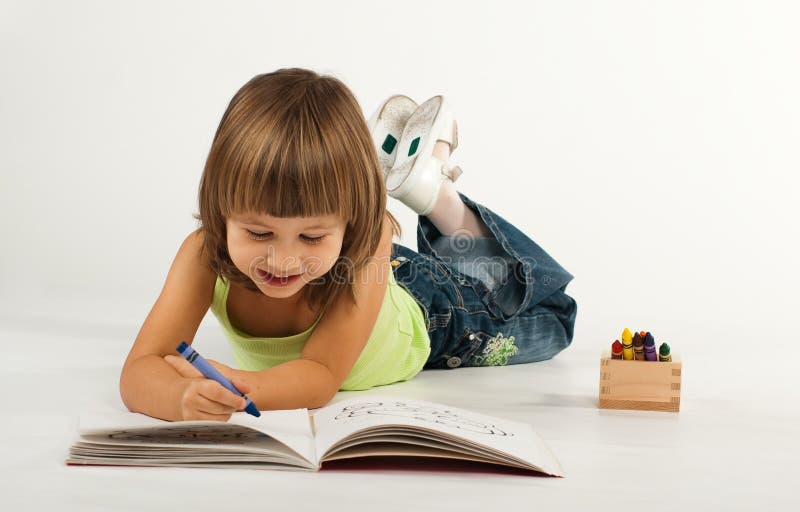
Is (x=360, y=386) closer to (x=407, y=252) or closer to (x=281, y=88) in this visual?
(x=407, y=252)

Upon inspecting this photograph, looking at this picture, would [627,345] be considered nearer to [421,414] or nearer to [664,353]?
[664,353]

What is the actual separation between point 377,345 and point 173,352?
0.41m

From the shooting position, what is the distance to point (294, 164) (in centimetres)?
154

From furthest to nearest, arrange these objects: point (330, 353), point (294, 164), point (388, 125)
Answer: point (388, 125) < point (330, 353) < point (294, 164)

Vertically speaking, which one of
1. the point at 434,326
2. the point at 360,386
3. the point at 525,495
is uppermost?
the point at 434,326

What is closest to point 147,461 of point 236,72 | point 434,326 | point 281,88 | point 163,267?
point 281,88

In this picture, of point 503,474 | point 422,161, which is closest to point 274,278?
point 503,474

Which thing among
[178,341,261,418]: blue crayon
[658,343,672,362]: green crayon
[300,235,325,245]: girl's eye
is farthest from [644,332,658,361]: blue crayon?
[178,341,261,418]: blue crayon

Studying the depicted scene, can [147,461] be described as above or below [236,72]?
below

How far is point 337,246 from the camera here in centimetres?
163

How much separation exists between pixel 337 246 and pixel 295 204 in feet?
0.41

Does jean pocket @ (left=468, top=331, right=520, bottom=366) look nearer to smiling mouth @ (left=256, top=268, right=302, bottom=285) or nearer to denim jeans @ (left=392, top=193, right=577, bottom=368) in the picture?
denim jeans @ (left=392, top=193, right=577, bottom=368)

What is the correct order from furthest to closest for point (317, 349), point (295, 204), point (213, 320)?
1. point (213, 320)
2. point (317, 349)
3. point (295, 204)

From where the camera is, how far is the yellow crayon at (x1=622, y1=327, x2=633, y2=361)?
182 cm
